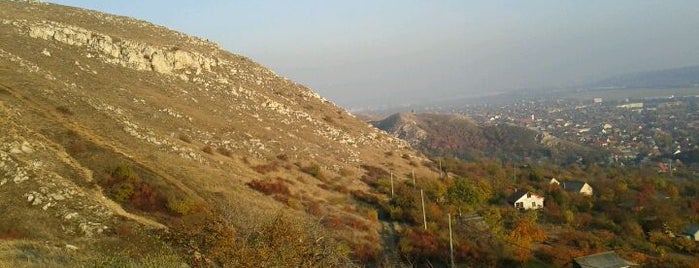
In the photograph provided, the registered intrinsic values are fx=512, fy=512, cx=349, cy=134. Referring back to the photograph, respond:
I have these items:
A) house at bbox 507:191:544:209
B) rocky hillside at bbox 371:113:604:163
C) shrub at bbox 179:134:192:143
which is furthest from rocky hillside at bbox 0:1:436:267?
rocky hillside at bbox 371:113:604:163

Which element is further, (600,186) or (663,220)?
(600,186)

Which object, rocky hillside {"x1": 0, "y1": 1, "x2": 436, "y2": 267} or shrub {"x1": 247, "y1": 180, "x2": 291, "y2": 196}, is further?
shrub {"x1": 247, "y1": 180, "x2": 291, "y2": 196}

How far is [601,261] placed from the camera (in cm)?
2539

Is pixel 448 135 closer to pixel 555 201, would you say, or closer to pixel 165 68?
pixel 555 201

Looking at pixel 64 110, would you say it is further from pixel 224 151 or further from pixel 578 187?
pixel 578 187

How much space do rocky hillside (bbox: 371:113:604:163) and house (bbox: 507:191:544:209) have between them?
50.4m

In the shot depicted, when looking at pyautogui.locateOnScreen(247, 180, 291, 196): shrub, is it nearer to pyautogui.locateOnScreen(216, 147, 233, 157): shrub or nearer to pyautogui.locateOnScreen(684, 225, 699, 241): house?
pyautogui.locateOnScreen(216, 147, 233, 157): shrub

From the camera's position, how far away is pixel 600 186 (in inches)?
1969

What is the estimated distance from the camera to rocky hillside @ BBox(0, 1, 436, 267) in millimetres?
14859

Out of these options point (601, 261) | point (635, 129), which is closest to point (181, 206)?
point (601, 261)

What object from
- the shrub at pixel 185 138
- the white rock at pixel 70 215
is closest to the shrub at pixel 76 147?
the white rock at pixel 70 215

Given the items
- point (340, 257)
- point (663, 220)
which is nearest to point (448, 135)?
point (663, 220)

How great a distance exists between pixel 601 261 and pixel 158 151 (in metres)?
23.0

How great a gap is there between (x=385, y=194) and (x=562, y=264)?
1340 centimetres
